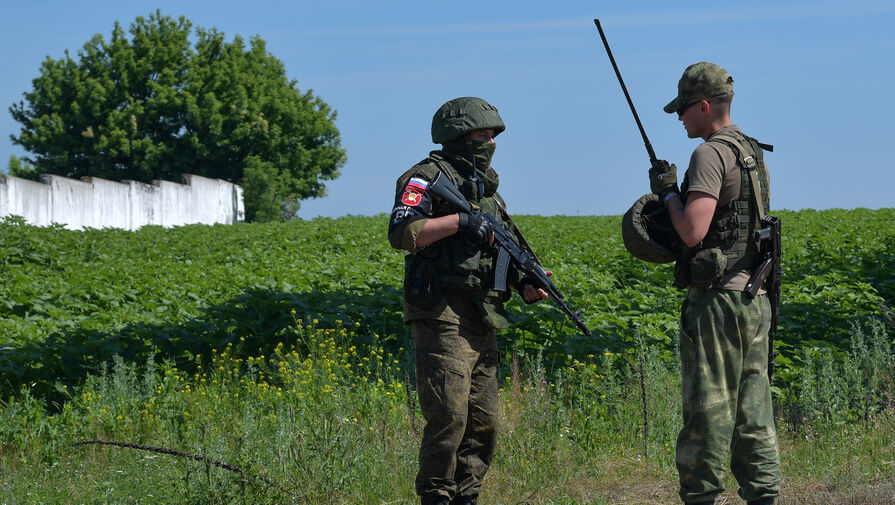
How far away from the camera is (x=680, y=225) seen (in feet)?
13.8

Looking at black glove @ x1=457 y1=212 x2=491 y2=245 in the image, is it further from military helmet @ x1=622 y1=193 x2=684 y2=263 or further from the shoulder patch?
military helmet @ x1=622 y1=193 x2=684 y2=263

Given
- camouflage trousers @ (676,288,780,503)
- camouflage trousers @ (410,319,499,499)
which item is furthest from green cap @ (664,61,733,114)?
camouflage trousers @ (410,319,499,499)

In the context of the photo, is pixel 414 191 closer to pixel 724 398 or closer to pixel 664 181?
→ pixel 664 181

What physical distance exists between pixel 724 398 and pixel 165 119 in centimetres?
4620

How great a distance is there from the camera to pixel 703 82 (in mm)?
4293

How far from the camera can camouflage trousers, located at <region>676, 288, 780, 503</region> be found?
4.14 metres

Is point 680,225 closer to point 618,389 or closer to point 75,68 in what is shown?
point 618,389

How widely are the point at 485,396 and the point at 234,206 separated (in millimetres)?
41121

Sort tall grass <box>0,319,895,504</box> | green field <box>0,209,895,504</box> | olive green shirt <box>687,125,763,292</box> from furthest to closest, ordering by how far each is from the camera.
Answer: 1. green field <box>0,209,895,504</box>
2. tall grass <box>0,319,895,504</box>
3. olive green shirt <box>687,125,763,292</box>

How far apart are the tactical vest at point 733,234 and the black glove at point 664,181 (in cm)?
9

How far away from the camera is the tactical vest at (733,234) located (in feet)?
13.9

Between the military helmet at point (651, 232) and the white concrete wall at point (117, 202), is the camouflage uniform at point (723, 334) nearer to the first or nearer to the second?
the military helmet at point (651, 232)

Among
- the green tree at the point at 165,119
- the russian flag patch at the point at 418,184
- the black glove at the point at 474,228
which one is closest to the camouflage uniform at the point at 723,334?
the black glove at the point at 474,228

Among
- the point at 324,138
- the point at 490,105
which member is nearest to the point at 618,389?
the point at 490,105
